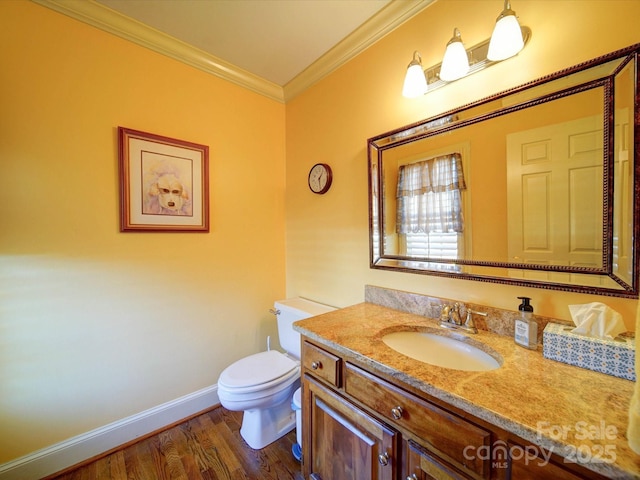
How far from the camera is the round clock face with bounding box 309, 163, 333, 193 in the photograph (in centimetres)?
180

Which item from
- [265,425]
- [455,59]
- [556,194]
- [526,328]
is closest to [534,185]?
[556,194]

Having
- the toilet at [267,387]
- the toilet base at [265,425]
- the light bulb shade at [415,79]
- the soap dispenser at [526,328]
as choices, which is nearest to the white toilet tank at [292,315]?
the toilet at [267,387]

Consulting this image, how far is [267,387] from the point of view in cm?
146

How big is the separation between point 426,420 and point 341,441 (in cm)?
44

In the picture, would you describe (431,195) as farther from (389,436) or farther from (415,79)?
(389,436)

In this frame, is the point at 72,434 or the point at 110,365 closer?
the point at 72,434

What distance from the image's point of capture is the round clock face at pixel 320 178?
180 centimetres

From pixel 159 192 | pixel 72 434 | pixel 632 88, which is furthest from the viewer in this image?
pixel 159 192

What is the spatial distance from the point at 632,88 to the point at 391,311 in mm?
1199

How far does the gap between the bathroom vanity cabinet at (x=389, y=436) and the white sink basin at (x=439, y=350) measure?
269 mm

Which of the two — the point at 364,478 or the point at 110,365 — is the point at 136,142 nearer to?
the point at 110,365

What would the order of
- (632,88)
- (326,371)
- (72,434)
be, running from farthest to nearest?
(72,434)
(326,371)
(632,88)

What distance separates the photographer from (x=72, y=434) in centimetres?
140

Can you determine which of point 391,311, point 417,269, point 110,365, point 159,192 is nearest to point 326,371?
point 391,311
